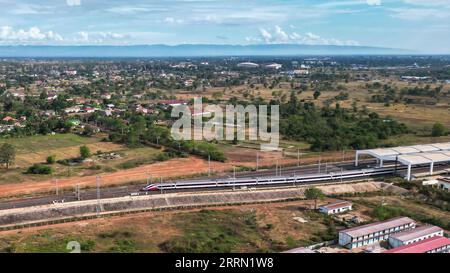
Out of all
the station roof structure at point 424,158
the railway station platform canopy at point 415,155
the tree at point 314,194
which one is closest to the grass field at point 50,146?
the tree at point 314,194

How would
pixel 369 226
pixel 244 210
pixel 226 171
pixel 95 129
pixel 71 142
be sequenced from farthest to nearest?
pixel 95 129, pixel 71 142, pixel 226 171, pixel 244 210, pixel 369 226

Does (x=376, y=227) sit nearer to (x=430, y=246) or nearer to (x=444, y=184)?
(x=430, y=246)

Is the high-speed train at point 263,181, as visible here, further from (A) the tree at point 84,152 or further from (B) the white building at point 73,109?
(B) the white building at point 73,109

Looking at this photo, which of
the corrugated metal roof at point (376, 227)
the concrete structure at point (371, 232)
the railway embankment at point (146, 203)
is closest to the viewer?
the concrete structure at point (371, 232)

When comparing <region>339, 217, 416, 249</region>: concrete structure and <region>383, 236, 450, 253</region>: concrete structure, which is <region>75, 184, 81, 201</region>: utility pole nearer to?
<region>339, 217, 416, 249</region>: concrete structure

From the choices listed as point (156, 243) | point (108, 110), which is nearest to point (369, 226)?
point (156, 243)

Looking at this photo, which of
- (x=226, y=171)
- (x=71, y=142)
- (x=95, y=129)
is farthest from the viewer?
(x=95, y=129)

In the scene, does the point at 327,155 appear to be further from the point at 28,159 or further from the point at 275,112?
the point at 28,159
